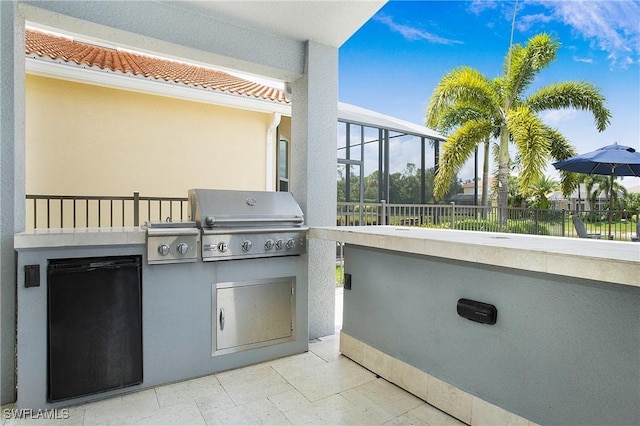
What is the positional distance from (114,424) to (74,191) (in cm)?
469

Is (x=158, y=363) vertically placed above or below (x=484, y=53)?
below

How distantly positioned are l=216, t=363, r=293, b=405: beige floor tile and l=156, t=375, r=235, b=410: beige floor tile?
57 mm

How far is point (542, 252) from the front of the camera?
168 cm

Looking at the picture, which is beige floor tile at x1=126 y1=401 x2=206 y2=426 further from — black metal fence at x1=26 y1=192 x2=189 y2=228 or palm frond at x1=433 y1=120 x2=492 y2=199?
palm frond at x1=433 y1=120 x2=492 y2=199

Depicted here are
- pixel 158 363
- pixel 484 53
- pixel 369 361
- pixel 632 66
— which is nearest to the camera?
pixel 158 363

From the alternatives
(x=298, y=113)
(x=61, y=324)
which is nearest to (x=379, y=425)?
(x=61, y=324)

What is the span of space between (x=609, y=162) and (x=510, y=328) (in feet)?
20.7

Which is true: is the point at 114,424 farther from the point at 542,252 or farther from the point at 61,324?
the point at 542,252

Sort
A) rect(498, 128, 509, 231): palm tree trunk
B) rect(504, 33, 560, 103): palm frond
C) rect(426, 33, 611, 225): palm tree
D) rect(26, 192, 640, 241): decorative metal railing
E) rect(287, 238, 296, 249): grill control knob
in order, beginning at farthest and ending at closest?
rect(498, 128, 509, 231): palm tree trunk
rect(504, 33, 560, 103): palm frond
rect(426, 33, 611, 225): palm tree
rect(26, 192, 640, 241): decorative metal railing
rect(287, 238, 296, 249): grill control knob

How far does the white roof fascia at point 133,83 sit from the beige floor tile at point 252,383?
4.66 m

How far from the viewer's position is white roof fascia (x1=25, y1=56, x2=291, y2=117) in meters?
4.97

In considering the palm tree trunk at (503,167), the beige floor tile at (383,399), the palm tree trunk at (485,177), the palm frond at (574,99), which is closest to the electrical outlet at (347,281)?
the beige floor tile at (383,399)

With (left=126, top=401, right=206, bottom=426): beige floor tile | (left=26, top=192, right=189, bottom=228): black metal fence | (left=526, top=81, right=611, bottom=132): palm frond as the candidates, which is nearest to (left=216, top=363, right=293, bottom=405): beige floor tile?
(left=126, top=401, right=206, bottom=426): beige floor tile

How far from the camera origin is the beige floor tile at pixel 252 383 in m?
2.62
